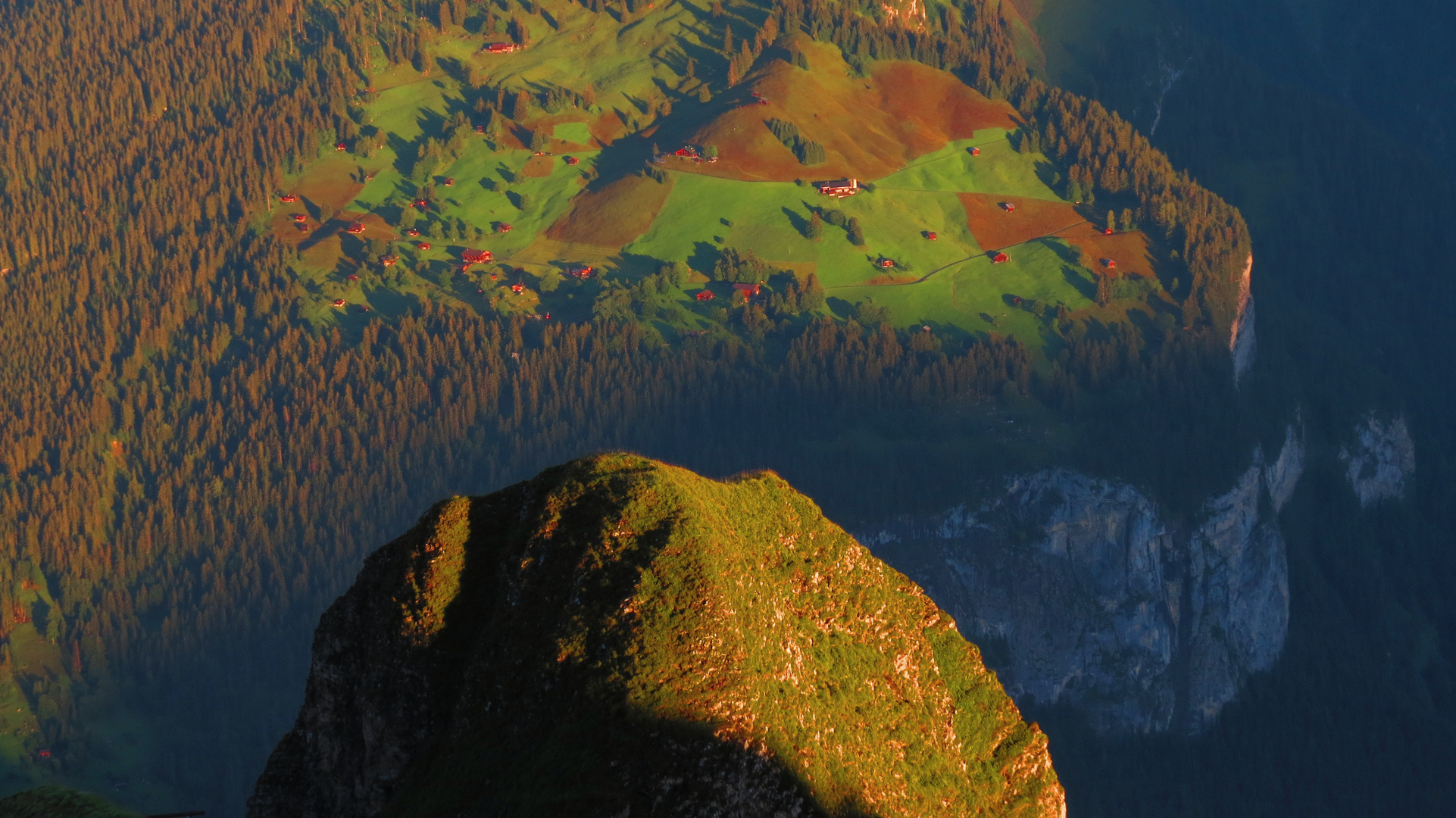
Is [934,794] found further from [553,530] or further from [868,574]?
[553,530]

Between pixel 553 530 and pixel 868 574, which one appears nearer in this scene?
pixel 553 530

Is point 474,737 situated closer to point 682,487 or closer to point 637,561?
point 637,561

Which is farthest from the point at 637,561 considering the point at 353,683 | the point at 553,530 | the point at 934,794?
the point at 934,794

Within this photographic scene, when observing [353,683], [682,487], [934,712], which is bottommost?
[934,712]

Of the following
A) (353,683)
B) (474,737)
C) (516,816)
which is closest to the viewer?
(516,816)

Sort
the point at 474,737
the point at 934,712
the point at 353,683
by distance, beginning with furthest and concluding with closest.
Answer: the point at 934,712 < the point at 353,683 < the point at 474,737

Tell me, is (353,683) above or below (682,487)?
below
